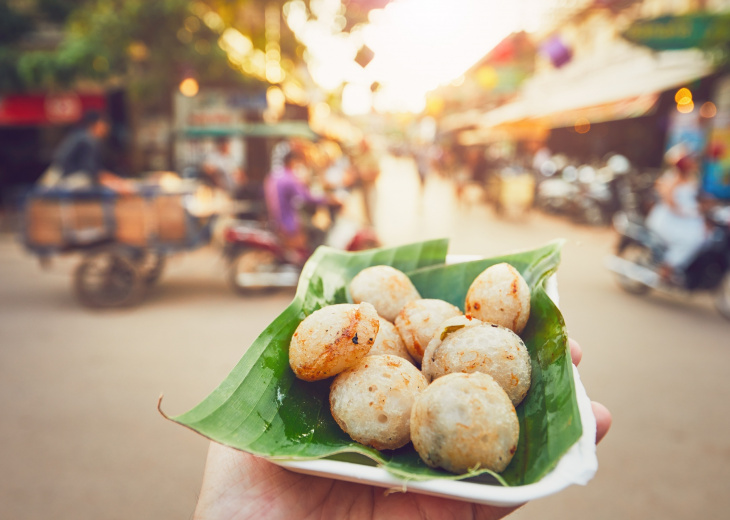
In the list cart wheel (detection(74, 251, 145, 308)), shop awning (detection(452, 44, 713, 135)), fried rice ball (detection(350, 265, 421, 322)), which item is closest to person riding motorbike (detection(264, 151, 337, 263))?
cart wheel (detection(74, 251, 145, 308))

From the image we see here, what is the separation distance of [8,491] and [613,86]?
1587cm

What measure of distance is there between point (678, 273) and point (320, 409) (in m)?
5.50

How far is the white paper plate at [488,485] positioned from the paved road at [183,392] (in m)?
1.91

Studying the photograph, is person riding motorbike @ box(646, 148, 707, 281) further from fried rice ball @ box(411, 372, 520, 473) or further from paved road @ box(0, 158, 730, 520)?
fried rice ball @ box(411, 372, 520, 473)

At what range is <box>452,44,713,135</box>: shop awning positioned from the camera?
35.1ft

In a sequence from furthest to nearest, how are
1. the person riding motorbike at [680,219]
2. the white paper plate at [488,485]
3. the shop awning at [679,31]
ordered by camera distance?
the shop awning at [679,31]
the person riding motorbike at [680,219]
the white paper plate at [488,485]

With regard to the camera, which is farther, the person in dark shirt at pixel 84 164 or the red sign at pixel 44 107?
the red sign at pixel 44 107

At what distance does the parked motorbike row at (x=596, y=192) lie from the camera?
34.1 ft

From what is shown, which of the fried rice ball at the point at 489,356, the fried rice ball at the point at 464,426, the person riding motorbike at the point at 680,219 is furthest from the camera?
the person riding motorbike at the point at 680,219

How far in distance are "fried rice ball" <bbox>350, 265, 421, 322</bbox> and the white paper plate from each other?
0.79 meters

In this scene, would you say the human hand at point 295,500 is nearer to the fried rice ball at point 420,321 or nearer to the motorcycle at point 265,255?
the fried rice ball at point 420,321

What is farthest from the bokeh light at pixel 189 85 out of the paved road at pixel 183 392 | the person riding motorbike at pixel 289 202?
the person riding motorbike at pixel 289 202

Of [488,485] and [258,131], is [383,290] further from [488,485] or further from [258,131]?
[258,131]

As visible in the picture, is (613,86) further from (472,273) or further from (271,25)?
(472,273)
